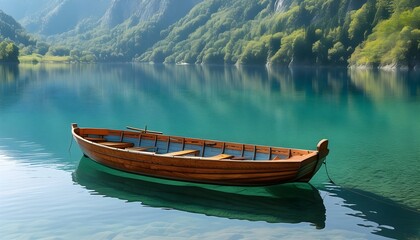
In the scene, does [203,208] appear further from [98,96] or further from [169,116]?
[98,96]

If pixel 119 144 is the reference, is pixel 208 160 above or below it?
above

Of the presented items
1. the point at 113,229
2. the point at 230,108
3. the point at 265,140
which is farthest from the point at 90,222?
the point at 230,108

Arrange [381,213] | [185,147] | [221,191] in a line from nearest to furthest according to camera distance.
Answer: [381,213] → [221,191] → [185,147]

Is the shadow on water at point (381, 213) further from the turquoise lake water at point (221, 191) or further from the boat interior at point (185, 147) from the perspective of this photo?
the boat interior at point (185, 147)

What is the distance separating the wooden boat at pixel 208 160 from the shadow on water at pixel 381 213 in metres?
2.18

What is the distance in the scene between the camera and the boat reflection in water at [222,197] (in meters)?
20.2

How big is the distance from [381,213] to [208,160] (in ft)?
26.2

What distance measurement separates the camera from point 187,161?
23.2 meters

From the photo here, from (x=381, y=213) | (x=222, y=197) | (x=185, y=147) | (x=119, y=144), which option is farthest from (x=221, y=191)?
(x=119, y=144)

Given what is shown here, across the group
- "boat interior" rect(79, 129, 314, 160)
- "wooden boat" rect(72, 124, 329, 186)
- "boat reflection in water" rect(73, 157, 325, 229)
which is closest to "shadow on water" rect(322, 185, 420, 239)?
"boat reflection in water" rect(73, 157, 325, 229)

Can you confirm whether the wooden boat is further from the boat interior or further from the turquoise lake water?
the turquoise lake water

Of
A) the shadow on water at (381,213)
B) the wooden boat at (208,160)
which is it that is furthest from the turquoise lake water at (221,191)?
the wooden boat at (208,160)

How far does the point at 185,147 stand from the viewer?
27.7 metres

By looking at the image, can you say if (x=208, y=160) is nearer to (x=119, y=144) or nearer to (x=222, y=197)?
(x=222, y=197)
